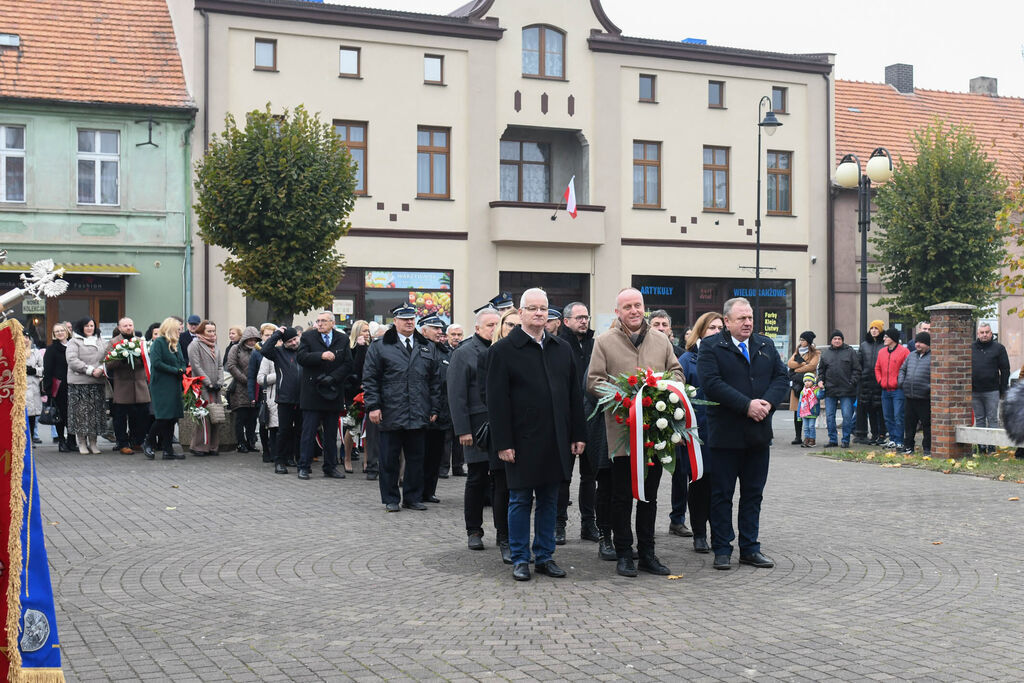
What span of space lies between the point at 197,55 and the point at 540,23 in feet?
30.7

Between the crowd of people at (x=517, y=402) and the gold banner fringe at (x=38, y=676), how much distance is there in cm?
393

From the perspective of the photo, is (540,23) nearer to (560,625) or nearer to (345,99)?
(345,99)

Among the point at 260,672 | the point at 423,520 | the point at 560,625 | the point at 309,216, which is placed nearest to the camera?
the point at 260,672

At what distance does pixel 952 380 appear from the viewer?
16.2 meters

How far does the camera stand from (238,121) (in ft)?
94.3

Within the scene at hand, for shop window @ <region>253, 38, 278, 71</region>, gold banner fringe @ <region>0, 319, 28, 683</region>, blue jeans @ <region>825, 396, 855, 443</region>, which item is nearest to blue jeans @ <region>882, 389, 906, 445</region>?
blue jeans @ <region>825, 396, 855, 443</region>

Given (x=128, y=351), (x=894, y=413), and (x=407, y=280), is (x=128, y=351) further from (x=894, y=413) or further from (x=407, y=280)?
(x=407, y=280)

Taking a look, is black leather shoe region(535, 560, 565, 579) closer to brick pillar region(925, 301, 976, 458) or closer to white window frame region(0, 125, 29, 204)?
brick pillar region(925, 301, 976, 458)

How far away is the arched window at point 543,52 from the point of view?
3184 cm

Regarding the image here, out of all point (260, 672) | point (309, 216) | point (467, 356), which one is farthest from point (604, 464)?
point (309, 216)

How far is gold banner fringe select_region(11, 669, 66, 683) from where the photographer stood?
14.8ft

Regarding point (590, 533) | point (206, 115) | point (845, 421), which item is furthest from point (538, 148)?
point (590, 533)

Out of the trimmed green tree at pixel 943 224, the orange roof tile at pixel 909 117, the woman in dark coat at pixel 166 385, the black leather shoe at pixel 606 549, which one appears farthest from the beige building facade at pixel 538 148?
the black leather shoe at pixel 606 549

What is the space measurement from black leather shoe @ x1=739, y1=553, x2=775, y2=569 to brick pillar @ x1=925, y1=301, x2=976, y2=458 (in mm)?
8621
